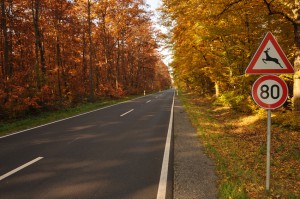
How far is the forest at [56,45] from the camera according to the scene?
1518cm

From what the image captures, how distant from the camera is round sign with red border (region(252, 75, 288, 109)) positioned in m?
4.20

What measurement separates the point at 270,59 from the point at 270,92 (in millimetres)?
593

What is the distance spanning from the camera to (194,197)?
4.29 meters

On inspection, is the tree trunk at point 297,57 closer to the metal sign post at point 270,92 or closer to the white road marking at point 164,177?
the metal sign post at point 270,92

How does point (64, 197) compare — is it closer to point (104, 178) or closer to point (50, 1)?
point (104, 178)

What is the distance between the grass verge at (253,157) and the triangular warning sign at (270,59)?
2198mm

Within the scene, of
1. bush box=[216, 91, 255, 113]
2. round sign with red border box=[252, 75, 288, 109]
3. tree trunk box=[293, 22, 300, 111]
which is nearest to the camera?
round sign with red border box=[252, 75, 288, 109]

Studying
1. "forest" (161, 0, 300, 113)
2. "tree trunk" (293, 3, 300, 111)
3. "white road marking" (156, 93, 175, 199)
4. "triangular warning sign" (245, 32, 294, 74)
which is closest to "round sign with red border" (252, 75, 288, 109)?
"triangular warning sign" (245, 32, 294, 74)

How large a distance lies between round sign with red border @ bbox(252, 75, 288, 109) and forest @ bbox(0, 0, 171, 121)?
13.4 meters

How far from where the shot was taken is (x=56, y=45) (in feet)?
88.8

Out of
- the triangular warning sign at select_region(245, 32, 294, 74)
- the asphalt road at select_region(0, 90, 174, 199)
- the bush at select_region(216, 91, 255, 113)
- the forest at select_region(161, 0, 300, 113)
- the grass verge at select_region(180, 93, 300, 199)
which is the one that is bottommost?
the grass verge at select_region(180, 93, 300, 199)

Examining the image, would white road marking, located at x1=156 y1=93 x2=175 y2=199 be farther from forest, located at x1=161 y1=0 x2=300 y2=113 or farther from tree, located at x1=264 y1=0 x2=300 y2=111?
tree, located at x1=264 y1=0 x2=300 y2=111

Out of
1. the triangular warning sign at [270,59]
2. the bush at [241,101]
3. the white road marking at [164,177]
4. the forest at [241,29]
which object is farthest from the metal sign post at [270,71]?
the bush at [241,101]

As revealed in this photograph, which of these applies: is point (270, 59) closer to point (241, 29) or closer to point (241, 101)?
point (241, 29)
